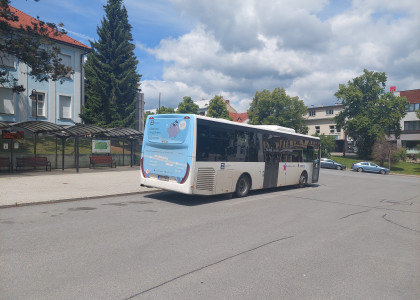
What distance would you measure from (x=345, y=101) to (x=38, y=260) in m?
63.1

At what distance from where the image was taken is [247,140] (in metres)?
12.4

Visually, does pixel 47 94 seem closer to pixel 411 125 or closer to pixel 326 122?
pixel 326 122

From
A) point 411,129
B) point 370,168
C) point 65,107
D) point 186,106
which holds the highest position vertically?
point 186,106

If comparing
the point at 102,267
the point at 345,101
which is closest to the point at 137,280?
the point at 102,267

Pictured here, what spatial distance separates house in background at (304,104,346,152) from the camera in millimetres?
70750

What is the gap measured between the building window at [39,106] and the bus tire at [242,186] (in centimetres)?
2433

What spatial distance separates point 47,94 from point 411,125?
214 ft

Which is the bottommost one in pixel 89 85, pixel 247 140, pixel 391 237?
pixel 391 237

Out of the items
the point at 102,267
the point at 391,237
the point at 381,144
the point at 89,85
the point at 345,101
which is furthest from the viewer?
the point at 345,101

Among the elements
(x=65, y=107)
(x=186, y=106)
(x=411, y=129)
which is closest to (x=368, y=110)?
(x=411, y=129)

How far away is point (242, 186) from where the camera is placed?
40.6ft

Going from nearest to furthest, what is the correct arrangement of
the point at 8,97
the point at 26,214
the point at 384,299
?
the point at 384,299 < the point at 26,214 < the point at 8,97

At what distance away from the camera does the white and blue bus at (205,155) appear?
9.98 metres

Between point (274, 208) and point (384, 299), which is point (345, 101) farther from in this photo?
point (384, 299)
